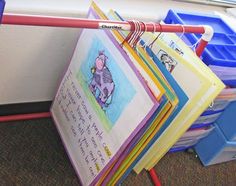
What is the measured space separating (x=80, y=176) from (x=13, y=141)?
1.16ft

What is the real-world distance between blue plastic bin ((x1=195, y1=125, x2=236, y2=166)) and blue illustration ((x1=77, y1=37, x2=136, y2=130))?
2.21 feet

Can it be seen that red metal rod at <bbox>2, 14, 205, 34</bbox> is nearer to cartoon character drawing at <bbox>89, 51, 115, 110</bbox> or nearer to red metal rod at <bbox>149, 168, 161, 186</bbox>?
cartoon character drawing at <bbox>89, 51, 115, 110</bbox>

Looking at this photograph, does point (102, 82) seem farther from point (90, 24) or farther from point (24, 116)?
point (24, 116)

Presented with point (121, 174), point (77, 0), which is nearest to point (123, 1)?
point (77, 0)

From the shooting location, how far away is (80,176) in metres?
1.22

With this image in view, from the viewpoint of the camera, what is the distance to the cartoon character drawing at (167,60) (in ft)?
3.44

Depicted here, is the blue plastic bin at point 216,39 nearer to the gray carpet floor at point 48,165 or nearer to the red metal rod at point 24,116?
the gray carpet floor at point 48,165

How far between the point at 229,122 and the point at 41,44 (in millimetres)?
911

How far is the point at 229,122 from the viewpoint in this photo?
1.39 m

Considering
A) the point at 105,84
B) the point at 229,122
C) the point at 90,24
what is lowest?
the point at 229,122

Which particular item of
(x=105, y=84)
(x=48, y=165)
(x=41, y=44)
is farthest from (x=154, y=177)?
(x=41, y=44)

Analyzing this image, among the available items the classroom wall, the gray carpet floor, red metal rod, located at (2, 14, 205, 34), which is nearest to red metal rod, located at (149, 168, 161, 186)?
the gray carpet floor

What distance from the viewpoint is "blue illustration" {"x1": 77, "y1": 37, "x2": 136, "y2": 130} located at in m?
0.96

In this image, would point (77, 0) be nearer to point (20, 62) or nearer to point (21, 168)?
point (20, 62)
